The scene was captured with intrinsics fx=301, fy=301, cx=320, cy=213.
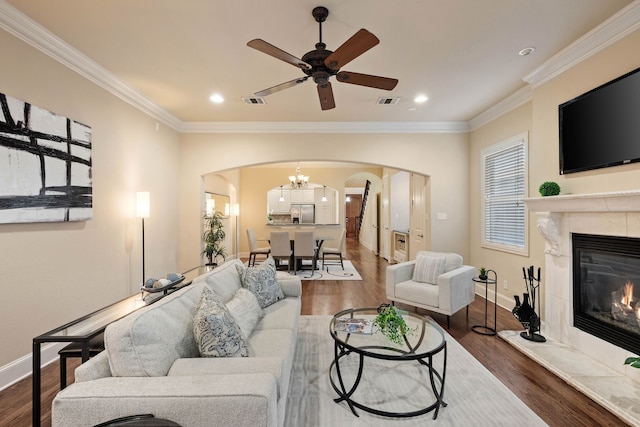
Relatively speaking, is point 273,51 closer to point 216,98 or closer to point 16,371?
point 216,98

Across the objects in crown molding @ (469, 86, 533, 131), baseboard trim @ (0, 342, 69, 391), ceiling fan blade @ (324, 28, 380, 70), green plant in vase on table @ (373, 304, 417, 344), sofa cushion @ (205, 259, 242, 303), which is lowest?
baseboard trim @ (0, 342, 69, 391)

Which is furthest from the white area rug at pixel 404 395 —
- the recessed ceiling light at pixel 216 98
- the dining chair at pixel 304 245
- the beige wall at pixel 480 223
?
the dining chair at pixel 304 245

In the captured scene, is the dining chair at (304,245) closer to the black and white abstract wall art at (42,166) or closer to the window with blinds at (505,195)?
the window with blinds at (505,195)

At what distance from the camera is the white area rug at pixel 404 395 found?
192cm

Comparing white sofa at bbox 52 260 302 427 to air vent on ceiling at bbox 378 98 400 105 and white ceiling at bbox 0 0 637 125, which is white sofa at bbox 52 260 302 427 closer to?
white ceiling at bbox 0 0 637 125

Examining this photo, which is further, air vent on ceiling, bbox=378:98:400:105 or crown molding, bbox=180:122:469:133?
crown molding, bbox=180:122:469:133

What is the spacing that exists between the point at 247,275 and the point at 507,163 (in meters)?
3.84

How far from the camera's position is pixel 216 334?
1611 millimetres

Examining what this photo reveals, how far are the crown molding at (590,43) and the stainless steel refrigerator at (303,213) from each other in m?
7.39

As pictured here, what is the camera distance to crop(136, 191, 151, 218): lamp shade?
149 inches

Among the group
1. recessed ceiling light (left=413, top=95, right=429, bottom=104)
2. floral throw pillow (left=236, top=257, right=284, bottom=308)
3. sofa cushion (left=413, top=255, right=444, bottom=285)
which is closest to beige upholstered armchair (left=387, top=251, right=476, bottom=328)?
sofa cushion (left=413, top=255, right=444, bottom=285)

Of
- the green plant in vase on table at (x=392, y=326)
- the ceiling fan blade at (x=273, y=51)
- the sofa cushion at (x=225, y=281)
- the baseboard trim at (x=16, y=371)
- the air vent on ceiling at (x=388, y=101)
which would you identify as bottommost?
the baseboard trim at (x=16, y=371)

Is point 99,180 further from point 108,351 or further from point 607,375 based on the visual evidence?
point 607,375

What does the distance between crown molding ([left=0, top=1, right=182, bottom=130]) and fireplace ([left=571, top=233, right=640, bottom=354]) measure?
5100mm
